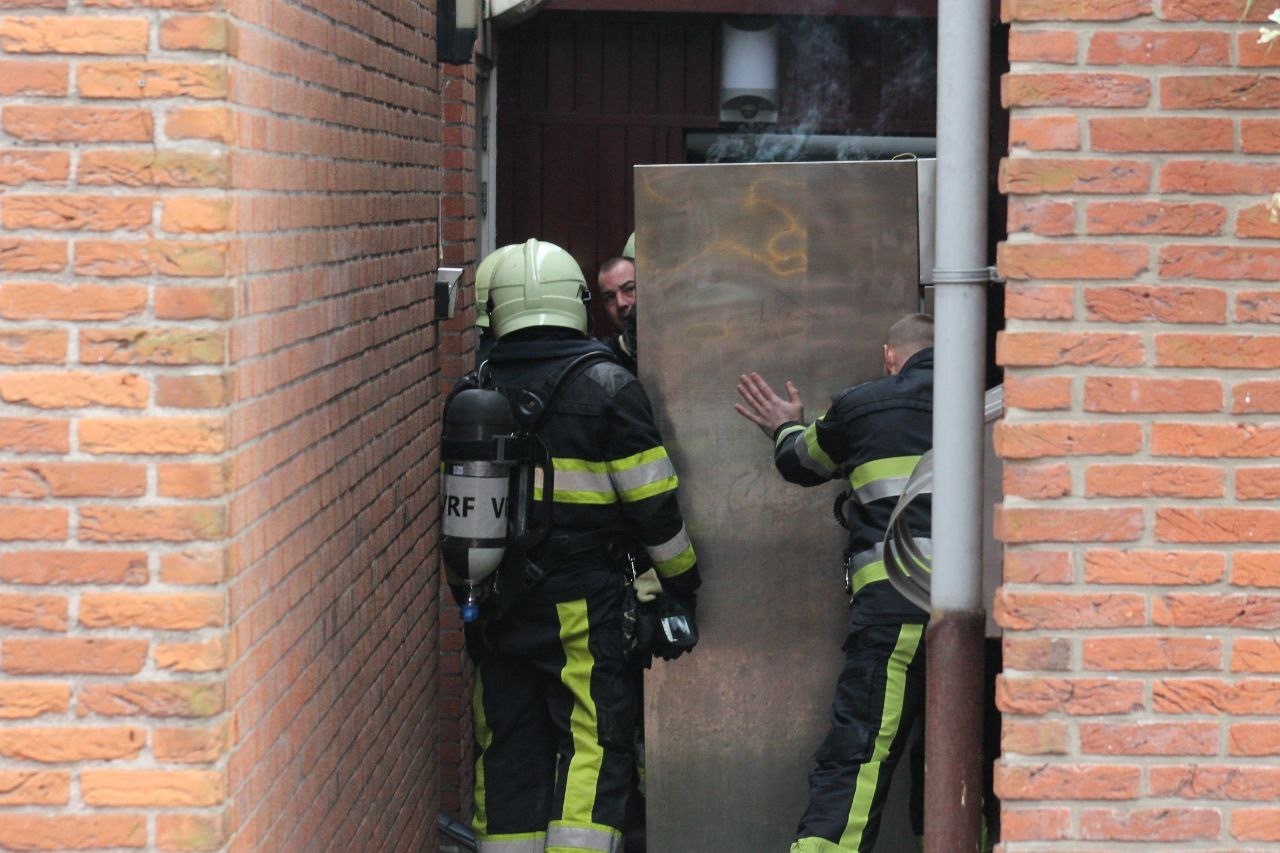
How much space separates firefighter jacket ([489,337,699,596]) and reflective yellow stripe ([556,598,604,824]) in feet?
0.55

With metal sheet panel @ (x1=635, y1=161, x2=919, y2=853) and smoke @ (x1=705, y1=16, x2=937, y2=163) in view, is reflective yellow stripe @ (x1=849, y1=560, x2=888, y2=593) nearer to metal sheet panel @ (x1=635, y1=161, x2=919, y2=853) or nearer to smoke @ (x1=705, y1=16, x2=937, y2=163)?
metal sheet panel @ (x1=635, y1=161, x2=919, y2=853)

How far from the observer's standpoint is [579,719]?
17.6ft

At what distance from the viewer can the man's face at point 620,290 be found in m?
7.43

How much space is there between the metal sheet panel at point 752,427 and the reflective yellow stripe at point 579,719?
0.30m

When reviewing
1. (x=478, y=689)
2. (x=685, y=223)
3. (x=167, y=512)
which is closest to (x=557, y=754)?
(x=478, y=689)

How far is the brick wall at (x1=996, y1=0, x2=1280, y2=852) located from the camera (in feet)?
10.3

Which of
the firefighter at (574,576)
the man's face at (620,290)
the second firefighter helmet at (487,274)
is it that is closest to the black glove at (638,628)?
the firefighter at (574,576)

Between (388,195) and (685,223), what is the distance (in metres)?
0.91

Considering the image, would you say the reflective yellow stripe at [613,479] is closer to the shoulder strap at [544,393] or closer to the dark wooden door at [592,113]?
the shoulder strap at [544,393]

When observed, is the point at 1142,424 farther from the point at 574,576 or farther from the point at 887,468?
the point at 574,576

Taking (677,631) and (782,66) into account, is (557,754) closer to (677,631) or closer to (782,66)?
Answer: (677,631)

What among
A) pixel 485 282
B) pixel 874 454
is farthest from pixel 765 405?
pixel 485 282

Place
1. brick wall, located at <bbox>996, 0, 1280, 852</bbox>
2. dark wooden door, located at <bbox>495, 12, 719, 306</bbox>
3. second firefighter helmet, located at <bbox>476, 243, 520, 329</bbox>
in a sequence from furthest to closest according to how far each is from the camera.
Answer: dark wooden door, located at <bbox>495, 12, 719, 306</bbox> → second firefighter helmet, located at <bbox>476, 243, 520, 329</bbox> → brick wall, located at <bbox>996, 0, 1280, 852</bbox>

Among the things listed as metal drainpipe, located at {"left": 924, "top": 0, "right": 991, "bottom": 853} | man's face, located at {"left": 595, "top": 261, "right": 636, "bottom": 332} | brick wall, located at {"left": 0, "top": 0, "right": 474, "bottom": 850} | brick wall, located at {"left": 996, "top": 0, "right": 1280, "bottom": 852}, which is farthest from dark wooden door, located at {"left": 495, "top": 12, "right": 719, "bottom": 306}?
brick wall, located at {"left": 996, "top": 0, "right": 1280, "bottom": 852}
